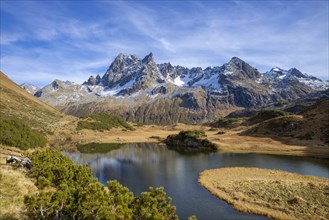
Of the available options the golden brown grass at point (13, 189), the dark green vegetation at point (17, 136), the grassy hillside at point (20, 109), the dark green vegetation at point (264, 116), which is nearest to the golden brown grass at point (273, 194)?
the golden brown grass at point (13, 189)

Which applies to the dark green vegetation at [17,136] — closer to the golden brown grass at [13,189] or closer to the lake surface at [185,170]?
the lake surface at [185,170]

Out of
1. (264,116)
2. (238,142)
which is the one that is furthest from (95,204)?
(264,116)

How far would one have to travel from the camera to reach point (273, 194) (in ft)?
165

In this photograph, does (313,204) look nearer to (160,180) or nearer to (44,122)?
(160,180)

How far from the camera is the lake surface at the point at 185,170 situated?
1865 inches

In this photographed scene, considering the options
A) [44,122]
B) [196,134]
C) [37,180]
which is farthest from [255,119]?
[37,180]

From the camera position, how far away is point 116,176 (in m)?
69.0

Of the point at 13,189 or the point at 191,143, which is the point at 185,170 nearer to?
the point at 13,189

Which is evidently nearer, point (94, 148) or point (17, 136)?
point (17, 136)

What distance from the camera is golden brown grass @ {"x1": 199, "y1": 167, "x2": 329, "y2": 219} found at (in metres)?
43.2

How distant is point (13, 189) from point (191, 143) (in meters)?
96.4

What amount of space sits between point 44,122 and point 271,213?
124 meters

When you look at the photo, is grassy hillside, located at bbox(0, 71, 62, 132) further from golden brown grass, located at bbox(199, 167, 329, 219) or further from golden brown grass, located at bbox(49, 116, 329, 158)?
golden brown grass, located at bbox(199, 167, 329, 219)

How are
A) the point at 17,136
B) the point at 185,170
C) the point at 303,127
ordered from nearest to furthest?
the point at 17,136 → the point at 185,170 → the point at 303,127
